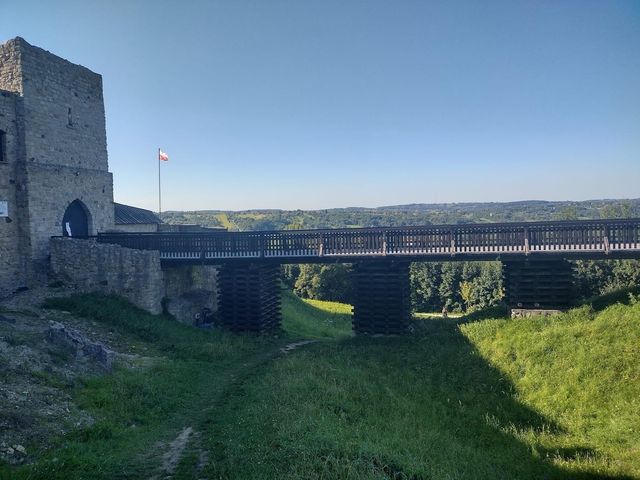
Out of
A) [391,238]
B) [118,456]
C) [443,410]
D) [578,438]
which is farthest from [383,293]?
[118,456]

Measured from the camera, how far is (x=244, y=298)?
67.6ft

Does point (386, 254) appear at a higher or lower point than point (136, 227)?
lower

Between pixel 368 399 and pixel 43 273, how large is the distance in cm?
1549

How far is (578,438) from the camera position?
33.0 feet

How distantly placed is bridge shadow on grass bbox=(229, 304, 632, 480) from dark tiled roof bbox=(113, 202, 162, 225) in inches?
653

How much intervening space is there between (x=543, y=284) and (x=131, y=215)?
76.3ft

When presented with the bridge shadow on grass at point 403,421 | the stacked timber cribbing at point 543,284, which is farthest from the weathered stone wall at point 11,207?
the stacked timber cribbing at point 543,284

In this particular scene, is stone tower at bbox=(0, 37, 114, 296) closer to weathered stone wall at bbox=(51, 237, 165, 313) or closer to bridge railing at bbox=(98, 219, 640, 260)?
weathered stone wall at bbox=(51, 237, 165, 313)

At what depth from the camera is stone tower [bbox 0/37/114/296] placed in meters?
19.5

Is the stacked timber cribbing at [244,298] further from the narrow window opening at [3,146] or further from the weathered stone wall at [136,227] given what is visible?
the narrow window opening at [3,146]

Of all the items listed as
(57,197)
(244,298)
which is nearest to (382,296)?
(244,298)

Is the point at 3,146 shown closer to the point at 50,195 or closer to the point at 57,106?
the point at 50,195

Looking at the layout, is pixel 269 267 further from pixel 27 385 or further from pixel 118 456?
pixel 118 456

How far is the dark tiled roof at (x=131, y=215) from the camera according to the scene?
28.3m
